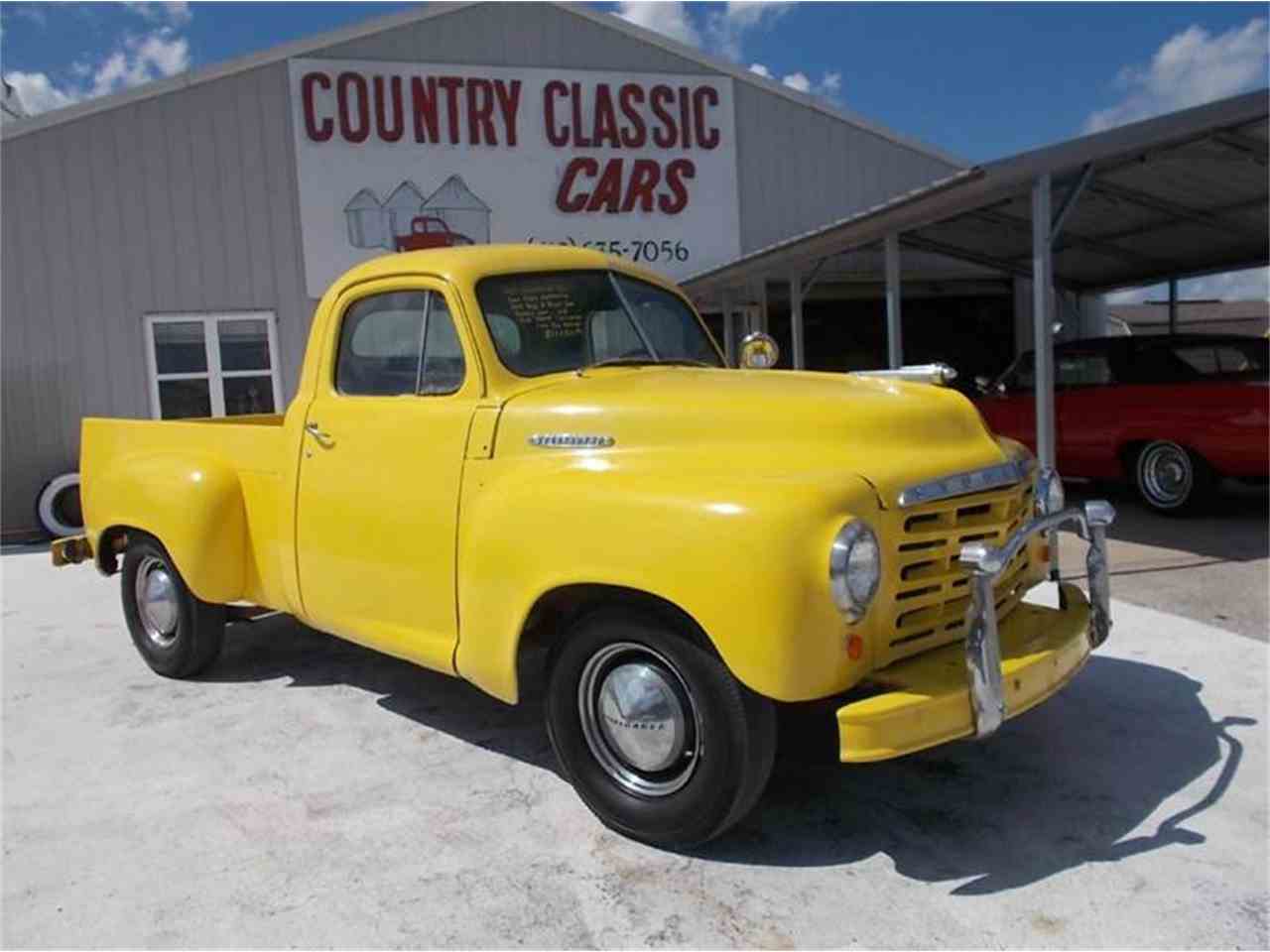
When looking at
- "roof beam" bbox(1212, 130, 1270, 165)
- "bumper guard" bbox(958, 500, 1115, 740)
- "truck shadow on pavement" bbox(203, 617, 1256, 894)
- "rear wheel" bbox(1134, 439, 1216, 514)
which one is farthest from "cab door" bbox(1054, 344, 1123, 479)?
"bumper guard" bbox(958, 500, 1115, 740)

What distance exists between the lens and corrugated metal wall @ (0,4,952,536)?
11.2 m

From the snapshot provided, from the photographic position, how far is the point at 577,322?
4.04 meters

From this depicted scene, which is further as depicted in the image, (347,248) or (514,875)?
(347,248)

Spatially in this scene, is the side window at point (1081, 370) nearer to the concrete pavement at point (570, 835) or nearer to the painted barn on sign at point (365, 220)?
the concrete pavement at point (570, 835)

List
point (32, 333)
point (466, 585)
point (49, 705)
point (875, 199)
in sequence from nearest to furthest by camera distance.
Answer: point (466, 585) → point (49, 705) → point (32, 333) → point (875, 199)

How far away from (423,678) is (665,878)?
2.28 metres

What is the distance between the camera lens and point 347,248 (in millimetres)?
12180

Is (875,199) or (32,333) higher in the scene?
(875,199)

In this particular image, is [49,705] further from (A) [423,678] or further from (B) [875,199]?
(B) [875,199]

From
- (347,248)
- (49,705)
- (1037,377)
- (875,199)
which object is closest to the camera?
(49,705)

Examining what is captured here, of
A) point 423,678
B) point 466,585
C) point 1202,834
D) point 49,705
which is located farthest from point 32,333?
point 1202,834

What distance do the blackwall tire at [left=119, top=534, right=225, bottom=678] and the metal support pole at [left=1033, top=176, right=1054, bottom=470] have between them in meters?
5.22

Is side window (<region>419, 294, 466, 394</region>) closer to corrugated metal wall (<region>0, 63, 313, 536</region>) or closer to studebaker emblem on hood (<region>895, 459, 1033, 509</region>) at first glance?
studebaker emblem on hood (<region>895, 459, 1033, 509</region>)

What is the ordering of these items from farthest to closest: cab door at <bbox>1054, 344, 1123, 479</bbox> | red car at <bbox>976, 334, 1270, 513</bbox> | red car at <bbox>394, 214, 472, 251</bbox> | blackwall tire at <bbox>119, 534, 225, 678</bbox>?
red car at <bbox>394, 214, 472, 251</bbox>
cab door at <bbox>1054, 344, 1123, 479</bbox>
red car at <bbox>976, 334, 1270, 513</bbox>
blackwall tire at <bbox>119, 534, 225, 678</bbox>
